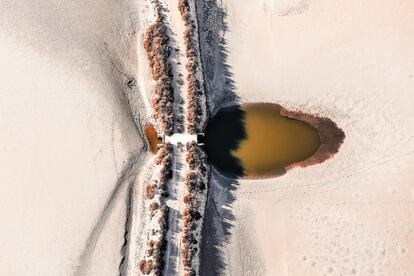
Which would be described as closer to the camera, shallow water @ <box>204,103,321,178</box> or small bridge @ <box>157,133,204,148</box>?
small bridge @ <box>157,133,204,148</box>

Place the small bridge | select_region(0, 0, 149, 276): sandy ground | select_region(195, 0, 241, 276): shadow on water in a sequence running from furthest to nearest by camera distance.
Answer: the small bridge < select_region(195, 0, 241, 276): shadow on water < select_region(0, 0, 149, 276): sandy ground

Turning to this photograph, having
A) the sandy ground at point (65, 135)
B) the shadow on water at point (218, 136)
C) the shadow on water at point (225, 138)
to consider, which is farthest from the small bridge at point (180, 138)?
the sandy ground at point (65, 135)

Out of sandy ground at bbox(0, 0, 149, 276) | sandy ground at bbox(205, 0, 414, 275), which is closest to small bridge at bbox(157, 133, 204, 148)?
sandy ground at bbox(0, 0, 149, 276)

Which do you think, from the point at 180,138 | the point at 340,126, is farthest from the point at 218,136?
the point at 340,126

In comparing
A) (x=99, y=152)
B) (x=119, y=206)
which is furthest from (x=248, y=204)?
(x=99, y=152)

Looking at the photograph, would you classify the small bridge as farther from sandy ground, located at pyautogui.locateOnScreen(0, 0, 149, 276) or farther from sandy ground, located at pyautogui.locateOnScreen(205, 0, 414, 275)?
sandy ground, located at pyautogui.locateOnScreen(205, 0, 414, 275)

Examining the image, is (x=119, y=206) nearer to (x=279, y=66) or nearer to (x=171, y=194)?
(x=171, y=194)

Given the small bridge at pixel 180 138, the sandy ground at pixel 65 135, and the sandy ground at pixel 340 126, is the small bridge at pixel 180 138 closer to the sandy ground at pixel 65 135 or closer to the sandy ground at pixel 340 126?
the sandy ground at pixel 65 135
